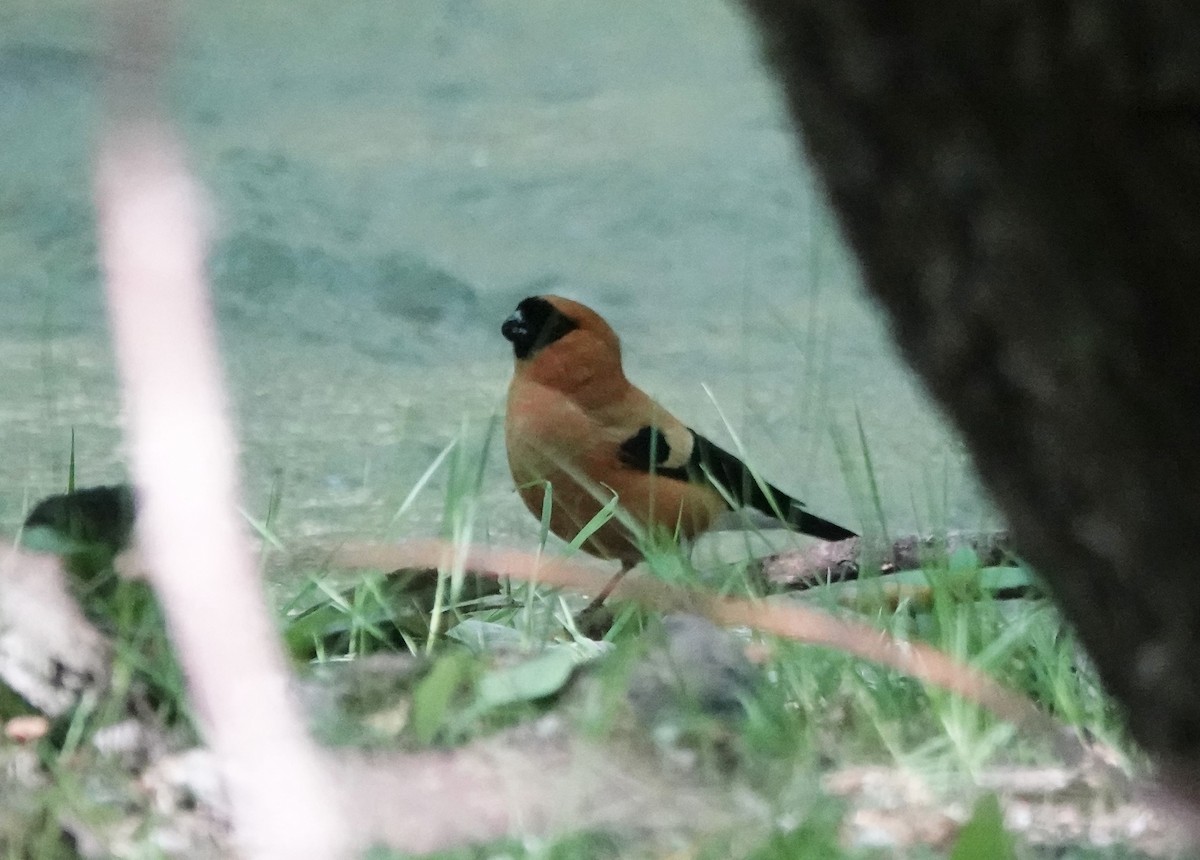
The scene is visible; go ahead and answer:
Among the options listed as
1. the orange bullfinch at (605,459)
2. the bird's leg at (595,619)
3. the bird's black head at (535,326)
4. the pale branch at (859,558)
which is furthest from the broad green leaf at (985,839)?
the bird's black head at (535,326)

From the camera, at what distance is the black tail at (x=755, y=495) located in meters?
2.58

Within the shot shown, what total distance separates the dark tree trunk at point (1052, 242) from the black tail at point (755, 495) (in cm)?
168

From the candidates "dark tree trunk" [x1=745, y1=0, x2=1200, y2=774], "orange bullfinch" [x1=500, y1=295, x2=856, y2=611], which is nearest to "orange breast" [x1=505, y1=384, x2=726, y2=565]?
"orange bullfinch" [x1=500, y1=295, x2=856, y2=611]

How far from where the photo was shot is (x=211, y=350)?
1.06 metres

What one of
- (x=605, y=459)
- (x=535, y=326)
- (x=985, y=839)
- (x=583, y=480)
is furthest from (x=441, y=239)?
(x=985, y=839)

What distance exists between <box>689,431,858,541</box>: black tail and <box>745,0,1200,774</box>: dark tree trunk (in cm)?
168

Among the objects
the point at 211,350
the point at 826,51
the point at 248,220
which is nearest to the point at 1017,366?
the point at 826,51

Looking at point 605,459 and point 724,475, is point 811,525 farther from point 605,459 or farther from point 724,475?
point 605,459

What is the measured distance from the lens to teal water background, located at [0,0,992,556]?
312 centimetres

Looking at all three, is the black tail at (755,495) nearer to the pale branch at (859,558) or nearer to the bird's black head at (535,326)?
the pale branch at (859,558)

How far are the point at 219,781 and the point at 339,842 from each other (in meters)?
0.19

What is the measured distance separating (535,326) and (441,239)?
1859 millimetres

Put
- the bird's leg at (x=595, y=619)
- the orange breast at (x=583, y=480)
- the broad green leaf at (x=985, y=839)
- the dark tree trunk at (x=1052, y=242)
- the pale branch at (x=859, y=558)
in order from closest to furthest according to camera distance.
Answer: the dark tree trunk at (x=1052, y=242) → the broad green leaf at (x=985, y=839) → the bird's leg at (x=595, y=619) → the pale branch at (x=859, y=558) → the orange breast at (x=583, y=480)

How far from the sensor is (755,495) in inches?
103
